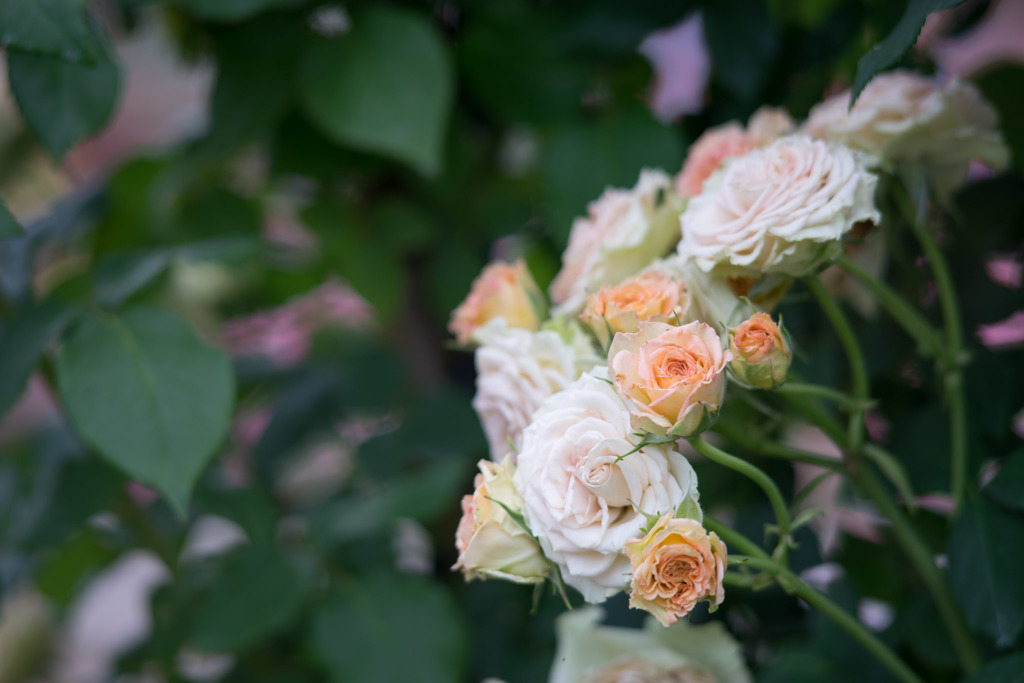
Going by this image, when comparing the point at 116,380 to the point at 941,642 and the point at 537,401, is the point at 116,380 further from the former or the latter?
the point at 941,642

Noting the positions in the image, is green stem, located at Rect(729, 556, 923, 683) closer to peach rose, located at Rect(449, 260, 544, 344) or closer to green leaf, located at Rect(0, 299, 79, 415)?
peach rose, located at Rect(449, 260, 544, 344)

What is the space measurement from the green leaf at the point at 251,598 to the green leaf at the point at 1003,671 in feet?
1.40

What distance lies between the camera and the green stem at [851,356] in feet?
1.06

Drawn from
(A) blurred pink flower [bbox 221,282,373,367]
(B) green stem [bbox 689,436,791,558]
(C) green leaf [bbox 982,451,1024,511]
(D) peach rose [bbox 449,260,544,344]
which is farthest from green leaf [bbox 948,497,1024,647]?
(A) blurred pink flower [bbox 221,282,373,367]

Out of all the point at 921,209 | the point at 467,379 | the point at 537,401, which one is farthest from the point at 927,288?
the point at 467,379

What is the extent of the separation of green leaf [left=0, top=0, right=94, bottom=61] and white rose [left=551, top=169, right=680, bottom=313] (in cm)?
22

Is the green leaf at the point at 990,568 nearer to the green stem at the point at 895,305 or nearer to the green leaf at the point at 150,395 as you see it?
the green stem at the point at 895,305

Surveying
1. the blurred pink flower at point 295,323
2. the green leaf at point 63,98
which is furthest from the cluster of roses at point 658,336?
the blurred pink flower at point 295,323

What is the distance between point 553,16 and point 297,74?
19 centimetres

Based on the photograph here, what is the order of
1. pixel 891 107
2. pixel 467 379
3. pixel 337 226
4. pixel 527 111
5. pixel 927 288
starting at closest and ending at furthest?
pixel 891 107 → pixel 927 288 → pixel 527 111 → pixel 337 226 → pixel 467 379

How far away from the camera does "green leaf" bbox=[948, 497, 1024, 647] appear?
1.12 ft

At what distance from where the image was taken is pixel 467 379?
81 centimetres

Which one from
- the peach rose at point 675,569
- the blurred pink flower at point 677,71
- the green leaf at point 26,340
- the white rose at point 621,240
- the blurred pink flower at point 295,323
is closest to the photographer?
the peach rose at point 675,569

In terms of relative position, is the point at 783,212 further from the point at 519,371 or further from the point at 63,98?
the point at 63,98
